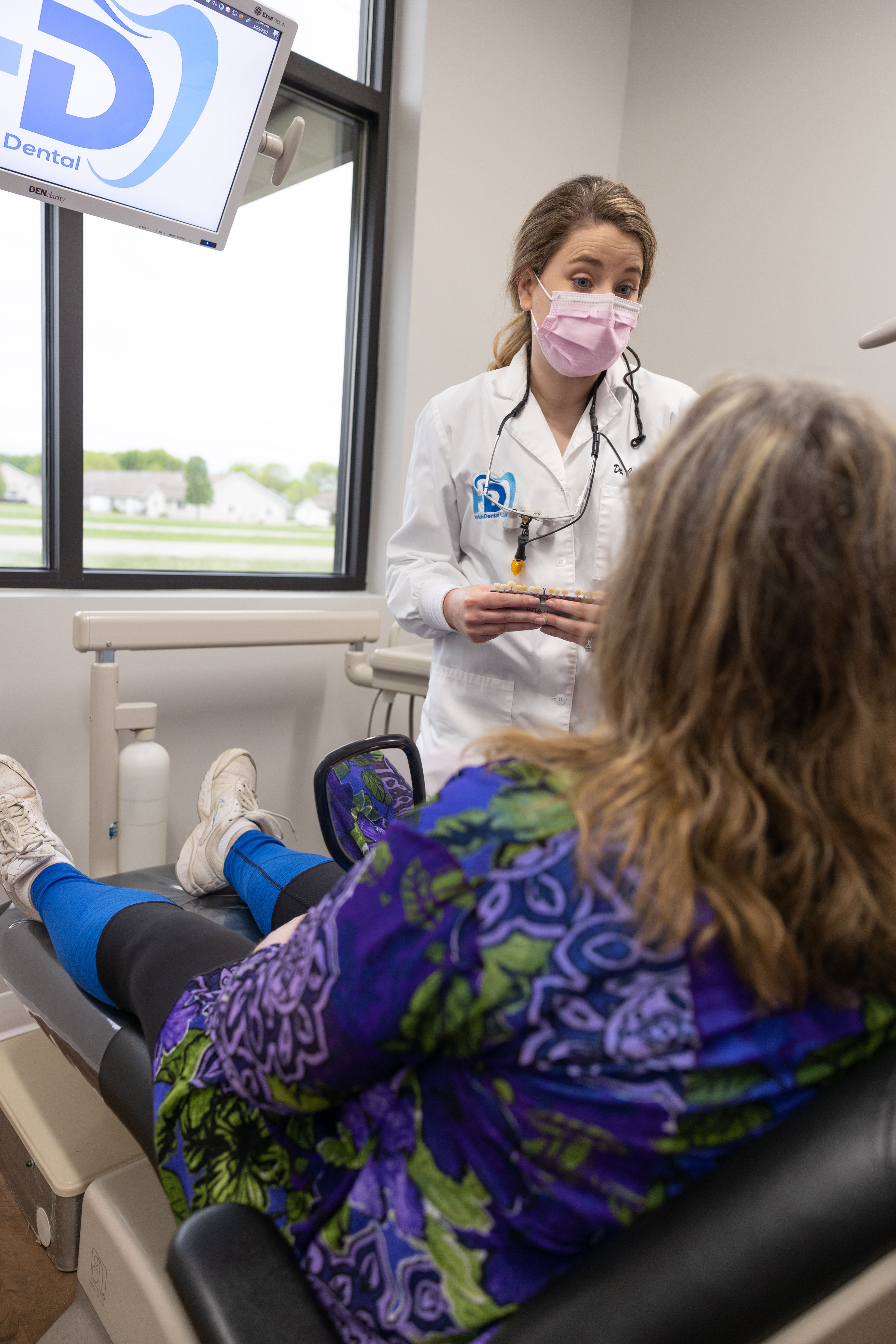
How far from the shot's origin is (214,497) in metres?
2.42

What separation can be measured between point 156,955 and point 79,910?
0.27m

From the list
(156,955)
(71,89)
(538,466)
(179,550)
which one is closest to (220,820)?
(156,955)

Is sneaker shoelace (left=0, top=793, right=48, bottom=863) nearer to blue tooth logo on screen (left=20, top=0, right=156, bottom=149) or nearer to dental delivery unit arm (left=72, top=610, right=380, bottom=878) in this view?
dental delivery unit arm (left=72, top=610, right=380, bottom=878)

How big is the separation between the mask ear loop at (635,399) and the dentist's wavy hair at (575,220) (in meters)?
0.11

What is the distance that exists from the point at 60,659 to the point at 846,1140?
186 centimetres

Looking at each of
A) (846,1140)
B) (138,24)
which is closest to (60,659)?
(138,24)

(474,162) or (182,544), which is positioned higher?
(474,162)

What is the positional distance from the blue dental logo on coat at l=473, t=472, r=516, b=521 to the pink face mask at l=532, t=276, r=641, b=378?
0.68 ft

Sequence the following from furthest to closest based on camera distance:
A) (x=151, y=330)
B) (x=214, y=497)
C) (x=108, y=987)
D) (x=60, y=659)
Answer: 1. (x=214, y=497)
2. (x=151, y=330)
3. (x=60, y=659)
4. (x=108, y=987)

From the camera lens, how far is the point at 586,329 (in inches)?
56.5

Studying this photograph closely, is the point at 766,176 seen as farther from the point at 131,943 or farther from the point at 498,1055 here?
the point at 498,1055

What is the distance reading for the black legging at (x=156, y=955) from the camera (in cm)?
102

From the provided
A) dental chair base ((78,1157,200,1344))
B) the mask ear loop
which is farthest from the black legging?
the mask ear loop

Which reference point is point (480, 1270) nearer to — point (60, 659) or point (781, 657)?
point (781, 657)
